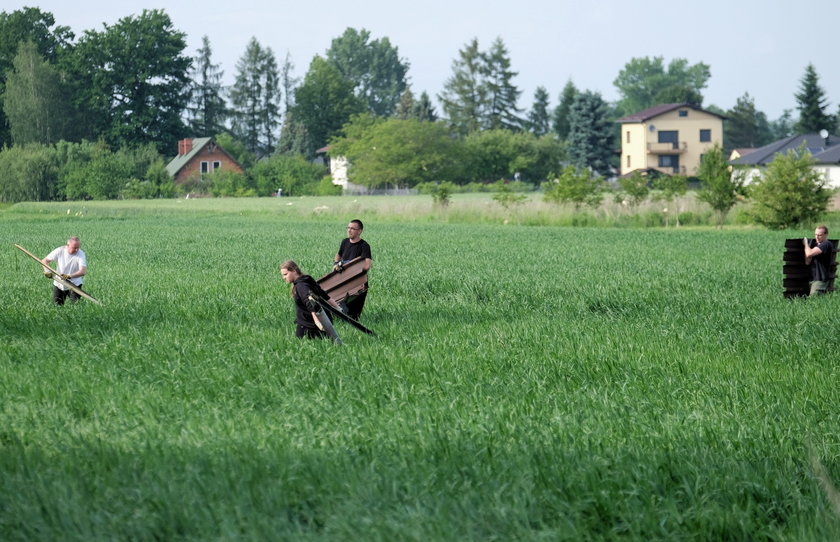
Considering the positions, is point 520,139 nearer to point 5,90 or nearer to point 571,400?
point 5,90

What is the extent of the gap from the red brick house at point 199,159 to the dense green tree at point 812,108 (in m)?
57.6

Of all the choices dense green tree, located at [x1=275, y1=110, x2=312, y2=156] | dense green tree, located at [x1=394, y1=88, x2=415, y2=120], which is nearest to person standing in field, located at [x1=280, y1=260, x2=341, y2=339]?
dense green tree, located at [x1=275, y1=110, x2=312, y2=156]

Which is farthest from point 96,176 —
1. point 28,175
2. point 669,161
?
point 669,161

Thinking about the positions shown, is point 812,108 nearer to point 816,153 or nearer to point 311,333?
point 816,153

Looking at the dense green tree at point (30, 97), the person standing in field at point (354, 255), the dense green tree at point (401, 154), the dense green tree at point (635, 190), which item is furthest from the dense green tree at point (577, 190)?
the dense green tree at point (30, 97)

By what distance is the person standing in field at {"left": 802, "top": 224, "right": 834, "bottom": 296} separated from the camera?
16.8m

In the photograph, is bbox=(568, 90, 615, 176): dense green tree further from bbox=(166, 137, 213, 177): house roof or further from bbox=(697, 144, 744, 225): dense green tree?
bbox=(697, 144, 744, 225): dense green tree

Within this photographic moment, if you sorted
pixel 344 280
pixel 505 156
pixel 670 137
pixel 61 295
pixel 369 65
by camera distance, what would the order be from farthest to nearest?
pixel 369 65 < pixel 505 156 < pixel 670 137 < pixel 61 295 < pixel 344 280

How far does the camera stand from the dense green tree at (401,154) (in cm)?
9819

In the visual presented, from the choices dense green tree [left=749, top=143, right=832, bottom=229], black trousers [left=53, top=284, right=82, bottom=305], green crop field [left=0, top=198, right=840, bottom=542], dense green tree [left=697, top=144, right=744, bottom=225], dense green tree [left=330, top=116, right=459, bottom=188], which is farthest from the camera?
dense green tree [left=330, top=116, right=459, bottom=188]

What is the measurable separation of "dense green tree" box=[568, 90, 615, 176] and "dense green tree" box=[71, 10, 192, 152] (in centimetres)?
4197

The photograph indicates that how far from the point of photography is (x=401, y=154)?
323 ft

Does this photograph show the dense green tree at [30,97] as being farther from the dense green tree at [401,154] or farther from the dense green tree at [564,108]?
the dense green tree at [564,108]

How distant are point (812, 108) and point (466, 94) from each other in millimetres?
38706
